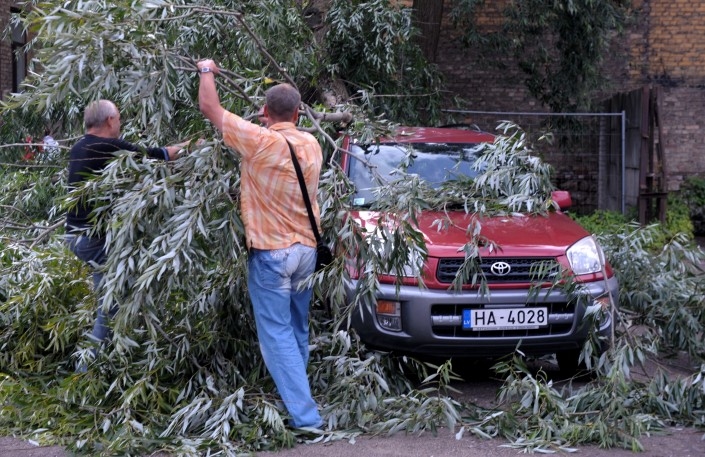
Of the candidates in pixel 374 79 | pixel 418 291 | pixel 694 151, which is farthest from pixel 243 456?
pixel 694 151

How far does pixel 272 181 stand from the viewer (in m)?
5.28

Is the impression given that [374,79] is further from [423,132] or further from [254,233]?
[254,233]

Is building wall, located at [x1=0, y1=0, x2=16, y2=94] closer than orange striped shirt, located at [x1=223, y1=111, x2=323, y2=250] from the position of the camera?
No

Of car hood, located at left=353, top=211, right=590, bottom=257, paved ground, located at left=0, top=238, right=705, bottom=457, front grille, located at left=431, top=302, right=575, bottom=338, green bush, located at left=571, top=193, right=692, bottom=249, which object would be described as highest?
car hood, located at left=353, top=211, right=590, bottom=257

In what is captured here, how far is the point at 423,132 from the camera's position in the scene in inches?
316

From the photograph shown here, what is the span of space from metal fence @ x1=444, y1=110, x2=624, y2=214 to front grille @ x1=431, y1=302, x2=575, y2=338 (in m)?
8.82

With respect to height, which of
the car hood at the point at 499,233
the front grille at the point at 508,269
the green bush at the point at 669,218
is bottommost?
the green bush at the point at 669,218

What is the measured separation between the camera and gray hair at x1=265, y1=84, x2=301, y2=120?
17.7 feet

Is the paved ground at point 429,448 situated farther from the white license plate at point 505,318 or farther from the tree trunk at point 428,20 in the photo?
the tree trunk at point 428,20

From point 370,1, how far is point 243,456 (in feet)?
22.8

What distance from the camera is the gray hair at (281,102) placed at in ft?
17.7

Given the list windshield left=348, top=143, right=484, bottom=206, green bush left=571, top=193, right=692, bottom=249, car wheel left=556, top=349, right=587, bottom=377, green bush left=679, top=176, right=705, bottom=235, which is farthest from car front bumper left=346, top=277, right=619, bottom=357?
green bush left=679, top=176, right=705, bottom=235

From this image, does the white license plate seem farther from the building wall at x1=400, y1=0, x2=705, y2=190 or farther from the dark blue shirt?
the building wall at x1=400, y1=0, x2=705, y2=190

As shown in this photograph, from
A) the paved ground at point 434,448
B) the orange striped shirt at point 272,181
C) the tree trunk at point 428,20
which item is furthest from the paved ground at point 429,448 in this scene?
the tree trunk at point 428,20
